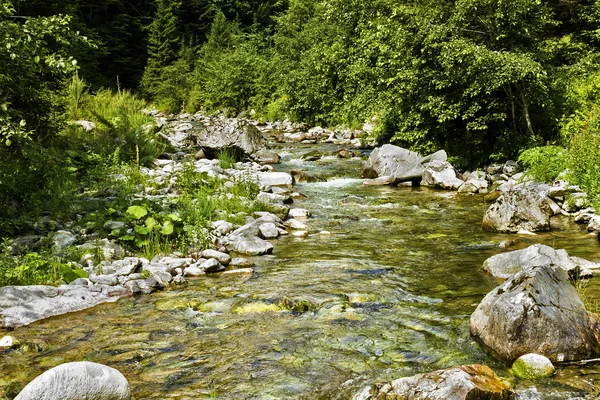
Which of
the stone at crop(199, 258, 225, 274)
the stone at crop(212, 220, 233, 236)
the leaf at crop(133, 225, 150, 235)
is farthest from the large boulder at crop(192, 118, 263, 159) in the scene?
the stone at crop(199, 258, 225, 274)

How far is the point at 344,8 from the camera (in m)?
16.0

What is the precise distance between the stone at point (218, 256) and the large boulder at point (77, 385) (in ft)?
12.7

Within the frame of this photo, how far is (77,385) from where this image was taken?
3.30 m

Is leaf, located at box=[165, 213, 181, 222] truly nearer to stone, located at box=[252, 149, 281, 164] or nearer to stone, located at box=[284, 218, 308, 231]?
A: stone, located at box=[284, 218, 308, 231]

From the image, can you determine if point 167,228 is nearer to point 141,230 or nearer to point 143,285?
point 141,230

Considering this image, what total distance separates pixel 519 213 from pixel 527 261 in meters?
2.89

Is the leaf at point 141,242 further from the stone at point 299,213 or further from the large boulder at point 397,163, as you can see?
the large boulder at point 397,163

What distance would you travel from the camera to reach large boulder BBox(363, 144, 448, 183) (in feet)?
46.9

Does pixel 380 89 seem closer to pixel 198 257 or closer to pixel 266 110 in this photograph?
pixel 198 257

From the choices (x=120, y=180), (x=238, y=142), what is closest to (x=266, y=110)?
(x=238, y=142)

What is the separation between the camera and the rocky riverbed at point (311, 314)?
13.5 ft

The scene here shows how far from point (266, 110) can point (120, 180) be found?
2637 cm

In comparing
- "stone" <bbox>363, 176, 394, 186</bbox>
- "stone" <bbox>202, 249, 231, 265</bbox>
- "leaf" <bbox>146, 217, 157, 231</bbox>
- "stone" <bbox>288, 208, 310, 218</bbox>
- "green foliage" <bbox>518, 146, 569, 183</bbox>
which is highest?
"green foliage" <bbox>518, 146, 569, 183</bbox>

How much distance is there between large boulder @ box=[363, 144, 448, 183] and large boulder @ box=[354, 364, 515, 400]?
1078 centimetres
